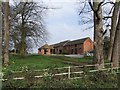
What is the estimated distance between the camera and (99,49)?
59.6 ft

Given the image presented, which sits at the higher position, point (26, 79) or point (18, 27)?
point (18, 27)

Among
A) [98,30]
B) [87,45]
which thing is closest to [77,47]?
[87,45]

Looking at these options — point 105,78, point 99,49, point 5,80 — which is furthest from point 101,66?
point 5,80

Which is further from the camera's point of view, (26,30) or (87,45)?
(87,45)

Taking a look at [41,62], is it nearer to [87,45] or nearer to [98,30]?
[98,30]

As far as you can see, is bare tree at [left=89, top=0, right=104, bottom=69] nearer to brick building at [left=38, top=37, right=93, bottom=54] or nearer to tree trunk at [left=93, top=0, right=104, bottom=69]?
tree trunk at [left=93, top=0, right=104, bottom=69]

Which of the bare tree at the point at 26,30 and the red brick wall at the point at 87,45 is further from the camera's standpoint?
the red brick wall at the point at 87,45

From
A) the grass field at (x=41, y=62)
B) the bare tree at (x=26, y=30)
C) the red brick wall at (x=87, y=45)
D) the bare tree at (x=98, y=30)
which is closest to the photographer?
the bare tree at (x=98, y=30)

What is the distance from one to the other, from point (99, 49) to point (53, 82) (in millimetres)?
7230

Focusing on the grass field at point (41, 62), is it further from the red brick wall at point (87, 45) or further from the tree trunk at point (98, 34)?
the red brick wall at point (87, 45)

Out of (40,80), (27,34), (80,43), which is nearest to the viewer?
(40,80)

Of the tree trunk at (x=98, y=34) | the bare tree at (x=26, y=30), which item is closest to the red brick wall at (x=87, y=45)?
the bare tree at (x=26, y=30)

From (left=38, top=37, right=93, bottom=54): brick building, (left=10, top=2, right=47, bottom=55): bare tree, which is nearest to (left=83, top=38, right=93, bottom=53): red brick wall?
(left=38, top=37, right=93, bottom=54): brick building

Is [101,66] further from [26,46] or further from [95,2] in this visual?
[26,46]
